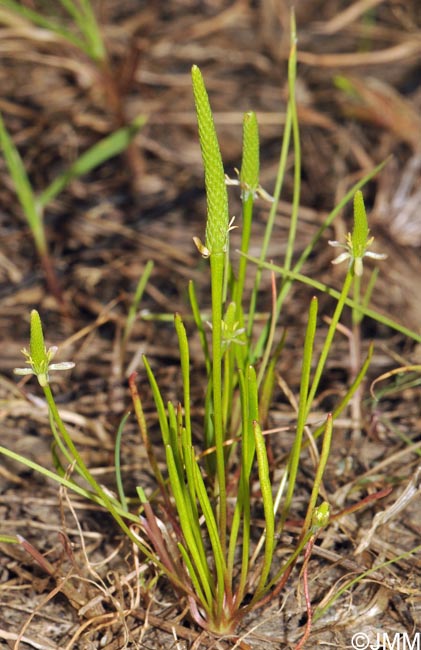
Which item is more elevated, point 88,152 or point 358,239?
point 358,239

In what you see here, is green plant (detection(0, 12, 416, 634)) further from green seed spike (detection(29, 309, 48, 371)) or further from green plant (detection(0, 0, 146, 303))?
green plant (detection(0, 0, 146, 303))

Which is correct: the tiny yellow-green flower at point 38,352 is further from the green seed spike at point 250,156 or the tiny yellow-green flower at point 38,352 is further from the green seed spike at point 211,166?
the green seed spike at point 250,156

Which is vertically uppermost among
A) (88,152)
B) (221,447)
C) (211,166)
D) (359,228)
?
(211,166)

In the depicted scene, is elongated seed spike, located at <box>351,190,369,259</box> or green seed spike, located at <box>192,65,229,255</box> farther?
elongated seed spike, located at <box>351,190,369,259</box>

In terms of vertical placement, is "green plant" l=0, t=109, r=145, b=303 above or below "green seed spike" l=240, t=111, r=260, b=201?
below

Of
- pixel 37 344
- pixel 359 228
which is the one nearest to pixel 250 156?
pixel 359 228

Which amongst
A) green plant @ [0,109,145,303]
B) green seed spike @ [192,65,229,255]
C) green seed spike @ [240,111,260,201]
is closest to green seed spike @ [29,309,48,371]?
→ green seed spike @ [192,65,229,255]

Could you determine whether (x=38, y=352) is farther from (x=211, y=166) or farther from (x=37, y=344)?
(x=211, y=166)

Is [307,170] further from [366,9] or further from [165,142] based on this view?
[366,9]
